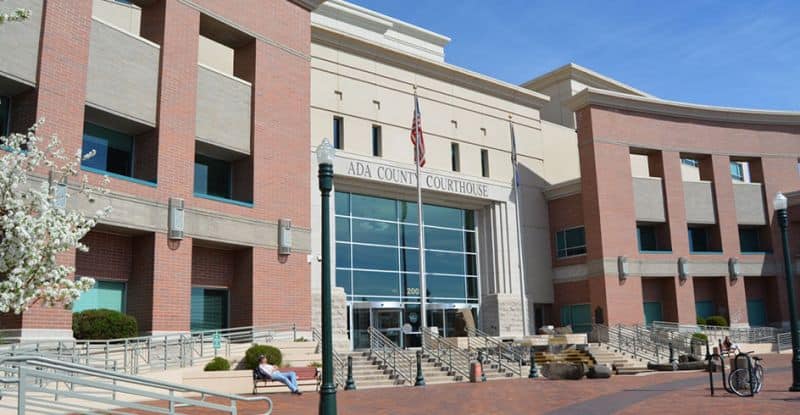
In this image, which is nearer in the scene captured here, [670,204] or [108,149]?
[108,149]

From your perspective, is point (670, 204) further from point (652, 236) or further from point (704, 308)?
point (704, 308)

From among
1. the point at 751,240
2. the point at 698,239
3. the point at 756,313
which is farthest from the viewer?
the point at 751,240

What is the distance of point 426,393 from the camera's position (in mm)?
19828

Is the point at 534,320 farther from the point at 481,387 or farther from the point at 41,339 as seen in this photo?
the point at 41,339

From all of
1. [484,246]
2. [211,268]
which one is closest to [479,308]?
[484,246]

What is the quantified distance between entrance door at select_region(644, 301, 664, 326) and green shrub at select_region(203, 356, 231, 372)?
28.0 meters

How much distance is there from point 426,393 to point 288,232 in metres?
10.6

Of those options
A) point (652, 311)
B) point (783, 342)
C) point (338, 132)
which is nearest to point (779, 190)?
point (783, 342)

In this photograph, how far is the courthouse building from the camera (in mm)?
23031

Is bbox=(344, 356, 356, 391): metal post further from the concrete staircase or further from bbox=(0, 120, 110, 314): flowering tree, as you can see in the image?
the concrete staircase

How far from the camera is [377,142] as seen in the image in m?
35.9

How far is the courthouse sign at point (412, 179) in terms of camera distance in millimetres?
33438

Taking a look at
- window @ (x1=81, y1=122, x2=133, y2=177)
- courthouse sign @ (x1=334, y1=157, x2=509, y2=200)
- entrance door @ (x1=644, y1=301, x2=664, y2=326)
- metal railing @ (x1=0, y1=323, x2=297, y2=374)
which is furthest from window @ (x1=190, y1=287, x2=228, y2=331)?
entrance door @ (x1=644, y1=301, x2=664, y2=326)

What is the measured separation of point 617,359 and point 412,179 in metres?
13.3
